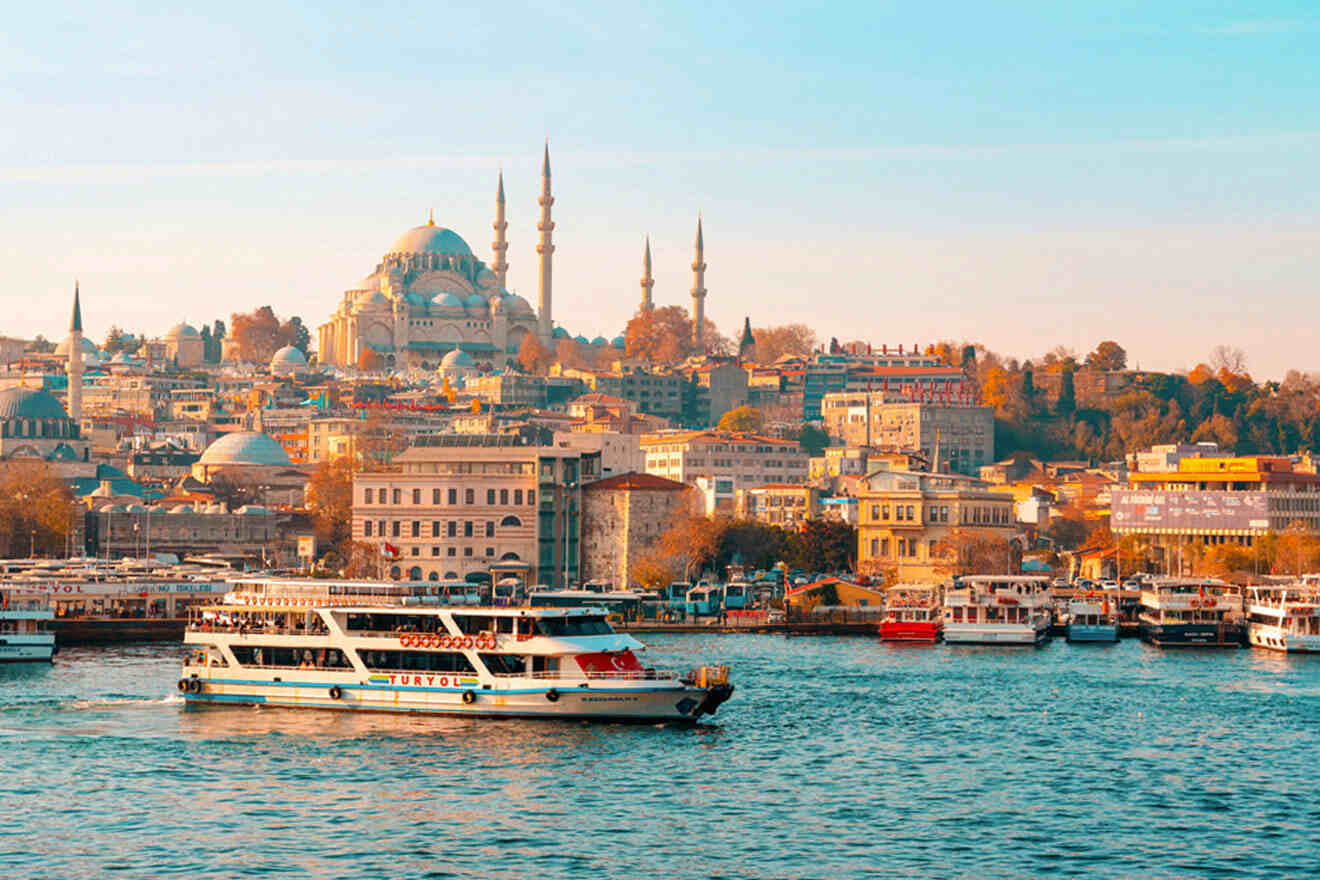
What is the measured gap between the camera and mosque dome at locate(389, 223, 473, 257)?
637ft

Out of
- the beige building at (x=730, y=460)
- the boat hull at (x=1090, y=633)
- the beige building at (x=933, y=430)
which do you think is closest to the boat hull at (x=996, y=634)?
the boat hull at (x=1090, y=633)

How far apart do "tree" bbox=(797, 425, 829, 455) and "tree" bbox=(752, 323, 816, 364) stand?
3614 centimetres

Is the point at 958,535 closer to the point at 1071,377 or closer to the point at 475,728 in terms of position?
the point at 475,728

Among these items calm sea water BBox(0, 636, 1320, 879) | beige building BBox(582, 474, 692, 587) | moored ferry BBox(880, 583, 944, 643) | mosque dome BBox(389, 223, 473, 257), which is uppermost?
mosque dome BBox(389, 223, 473, 257)

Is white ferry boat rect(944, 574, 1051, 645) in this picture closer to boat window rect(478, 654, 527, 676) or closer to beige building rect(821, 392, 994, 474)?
boat window rect(478, 654, 527, 676)

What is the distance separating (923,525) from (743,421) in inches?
2560

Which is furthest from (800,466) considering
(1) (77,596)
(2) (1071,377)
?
(1) (77,596)

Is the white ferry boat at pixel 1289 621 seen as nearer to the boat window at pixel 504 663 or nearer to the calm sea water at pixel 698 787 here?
the calm sea water at pixel 698 787

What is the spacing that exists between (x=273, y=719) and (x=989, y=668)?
20.7m

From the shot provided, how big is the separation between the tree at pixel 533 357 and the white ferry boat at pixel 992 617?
10865 centimetres

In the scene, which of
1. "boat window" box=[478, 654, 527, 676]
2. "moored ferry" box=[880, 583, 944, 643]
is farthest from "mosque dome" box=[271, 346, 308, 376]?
"boat window" box=[478, 654, 527, 676]

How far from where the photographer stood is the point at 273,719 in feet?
153

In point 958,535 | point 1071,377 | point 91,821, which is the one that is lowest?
point 91,821

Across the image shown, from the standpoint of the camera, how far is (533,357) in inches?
7067
